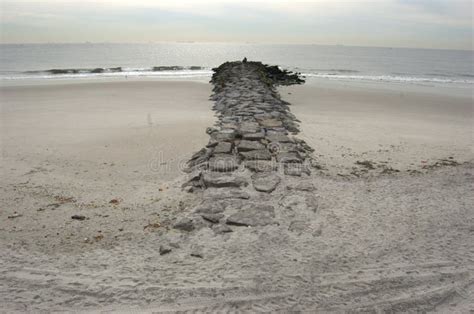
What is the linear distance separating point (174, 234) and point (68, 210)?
5.65ft

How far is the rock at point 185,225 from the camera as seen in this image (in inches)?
175

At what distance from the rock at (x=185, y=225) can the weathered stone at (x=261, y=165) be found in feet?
6.24

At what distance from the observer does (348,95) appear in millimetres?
16891

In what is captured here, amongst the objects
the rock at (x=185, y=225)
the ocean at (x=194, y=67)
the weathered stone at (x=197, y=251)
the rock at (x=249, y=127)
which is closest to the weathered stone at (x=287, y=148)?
the rock at (x=249, y=127)

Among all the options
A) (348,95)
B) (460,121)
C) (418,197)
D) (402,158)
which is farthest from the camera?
(348,95)

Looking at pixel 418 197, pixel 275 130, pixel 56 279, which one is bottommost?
pixel 56 279

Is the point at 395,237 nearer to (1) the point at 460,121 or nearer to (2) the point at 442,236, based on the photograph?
(2) the point at 442,236

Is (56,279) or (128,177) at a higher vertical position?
(128,177)

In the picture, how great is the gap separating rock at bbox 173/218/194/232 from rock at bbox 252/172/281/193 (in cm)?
133

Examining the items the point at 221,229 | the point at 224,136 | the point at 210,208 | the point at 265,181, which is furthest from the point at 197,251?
the point at 224,136

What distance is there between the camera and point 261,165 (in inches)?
247

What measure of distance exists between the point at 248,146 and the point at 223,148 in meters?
0.49

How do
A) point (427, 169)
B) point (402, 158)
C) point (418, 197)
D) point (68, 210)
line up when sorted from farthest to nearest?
1. point (402, 158)
2. point (427, 169)
3. point (418, 197)
4. point (68, 210)

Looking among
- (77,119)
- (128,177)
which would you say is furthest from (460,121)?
(77,119)
